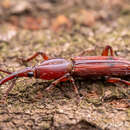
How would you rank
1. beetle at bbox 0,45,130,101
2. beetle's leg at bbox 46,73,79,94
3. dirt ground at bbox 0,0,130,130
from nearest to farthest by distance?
dirt ground at bbox 0,0,130,130
beetle's leg at bbox 46,73,79,94
beetle at bbox 0,45,130,101

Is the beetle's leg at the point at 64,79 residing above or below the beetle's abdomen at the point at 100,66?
below

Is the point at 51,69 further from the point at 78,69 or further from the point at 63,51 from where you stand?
the point at 63,51

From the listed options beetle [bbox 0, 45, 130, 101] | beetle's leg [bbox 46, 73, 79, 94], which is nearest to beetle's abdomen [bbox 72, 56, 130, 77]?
beetle [bbox 0, 45, 130, 101]

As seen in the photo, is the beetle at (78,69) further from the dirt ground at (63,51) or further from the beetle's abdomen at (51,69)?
the dirt ground at (63,51)

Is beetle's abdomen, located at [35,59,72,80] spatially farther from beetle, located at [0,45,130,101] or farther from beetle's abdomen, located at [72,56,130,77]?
beetle's abdomen, located at [72,56,130,77]

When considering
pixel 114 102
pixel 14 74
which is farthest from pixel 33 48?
pixel 114 102

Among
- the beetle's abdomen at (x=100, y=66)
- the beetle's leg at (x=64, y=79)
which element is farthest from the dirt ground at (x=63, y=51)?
the beetle's abdomen at (x=100, y=66)

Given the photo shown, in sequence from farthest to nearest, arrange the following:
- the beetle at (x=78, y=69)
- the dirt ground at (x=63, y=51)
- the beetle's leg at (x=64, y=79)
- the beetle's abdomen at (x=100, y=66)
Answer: the beetle's abdomen at (x=100, y=66) < the beetle at (x=78, y=69) < the beetle's leg at (x=64, y=79) < the dirt ground at (x=63, y=51)
